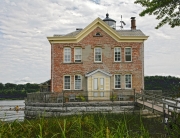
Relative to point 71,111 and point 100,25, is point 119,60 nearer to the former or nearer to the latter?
point 100,25

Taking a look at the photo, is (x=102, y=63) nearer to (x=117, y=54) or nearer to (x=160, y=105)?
(x=117, y=54)

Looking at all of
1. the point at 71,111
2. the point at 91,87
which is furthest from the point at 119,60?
the point at 71,111

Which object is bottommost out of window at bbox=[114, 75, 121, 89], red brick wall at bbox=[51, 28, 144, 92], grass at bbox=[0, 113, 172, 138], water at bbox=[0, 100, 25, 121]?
water at bbox=[0, 100, 25, 121]

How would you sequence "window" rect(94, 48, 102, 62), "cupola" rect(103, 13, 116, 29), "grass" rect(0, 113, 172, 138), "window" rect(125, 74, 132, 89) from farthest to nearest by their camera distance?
1. "cupola" rect(103, 13, 116, 29)
2. "window" rect(94, 48, 102, 62)
3. "window" rect(125, 74, 132, 89)
4. "grass" rect(0, 113, 172, 138)

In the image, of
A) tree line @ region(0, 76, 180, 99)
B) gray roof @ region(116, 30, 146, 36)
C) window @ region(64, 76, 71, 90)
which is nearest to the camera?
window @ region(64, 76, 71, 90)

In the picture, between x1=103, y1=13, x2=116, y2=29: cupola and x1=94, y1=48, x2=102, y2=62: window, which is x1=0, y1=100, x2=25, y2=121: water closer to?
x1=94, y1=48, x2=102, y2=62: window

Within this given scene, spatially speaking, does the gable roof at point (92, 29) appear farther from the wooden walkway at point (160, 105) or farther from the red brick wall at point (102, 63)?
the wooden walkway at point (160, 105)

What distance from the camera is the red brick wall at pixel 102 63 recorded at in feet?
96.7

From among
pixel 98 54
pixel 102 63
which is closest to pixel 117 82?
pixel 102 63

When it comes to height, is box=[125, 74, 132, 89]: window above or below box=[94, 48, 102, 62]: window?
below

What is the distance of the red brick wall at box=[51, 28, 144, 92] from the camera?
29.5 m

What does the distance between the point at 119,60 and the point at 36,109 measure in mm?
10507

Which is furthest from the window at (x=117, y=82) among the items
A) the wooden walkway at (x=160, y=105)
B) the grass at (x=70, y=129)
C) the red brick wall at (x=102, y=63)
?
the grass at (x=70, y=129)

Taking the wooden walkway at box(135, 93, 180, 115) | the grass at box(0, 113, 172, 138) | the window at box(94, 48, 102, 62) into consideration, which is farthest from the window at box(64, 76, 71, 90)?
the grass at box(0, 113, 172, 138)
